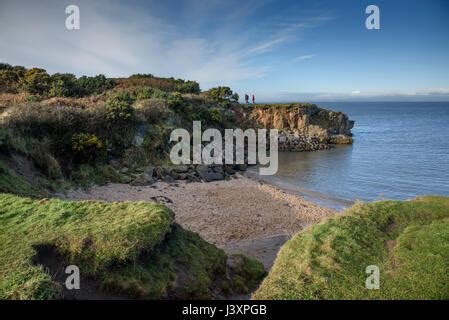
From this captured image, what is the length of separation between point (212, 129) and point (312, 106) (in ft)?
82.8

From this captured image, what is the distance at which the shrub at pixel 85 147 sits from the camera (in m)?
20.8

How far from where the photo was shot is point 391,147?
46344mm

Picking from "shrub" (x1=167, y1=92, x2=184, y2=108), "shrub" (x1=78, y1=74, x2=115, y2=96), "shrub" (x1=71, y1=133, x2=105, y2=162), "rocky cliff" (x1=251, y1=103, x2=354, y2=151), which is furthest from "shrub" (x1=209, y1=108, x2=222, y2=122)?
"shrub" (x1=71, y1=133, x2=105, y2=162)

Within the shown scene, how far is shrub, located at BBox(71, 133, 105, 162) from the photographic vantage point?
68.3 feet

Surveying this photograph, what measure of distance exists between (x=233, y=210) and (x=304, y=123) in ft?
123

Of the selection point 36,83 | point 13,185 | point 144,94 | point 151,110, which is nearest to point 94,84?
point 144,94

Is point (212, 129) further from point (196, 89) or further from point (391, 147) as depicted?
point (391, 147)

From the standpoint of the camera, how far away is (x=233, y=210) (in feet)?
61.1

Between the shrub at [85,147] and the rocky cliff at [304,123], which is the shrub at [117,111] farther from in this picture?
the rocky cliff at [304,123]

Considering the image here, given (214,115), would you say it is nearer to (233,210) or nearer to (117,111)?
(117,111)

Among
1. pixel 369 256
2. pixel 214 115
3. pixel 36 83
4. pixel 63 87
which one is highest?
pixel 36 83

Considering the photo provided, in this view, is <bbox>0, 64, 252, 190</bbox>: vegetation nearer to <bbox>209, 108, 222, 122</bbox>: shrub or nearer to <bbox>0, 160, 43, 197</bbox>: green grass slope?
<bbox>209, 108, 222, 122</bbox>: shrub

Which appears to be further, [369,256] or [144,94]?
[144,94]
